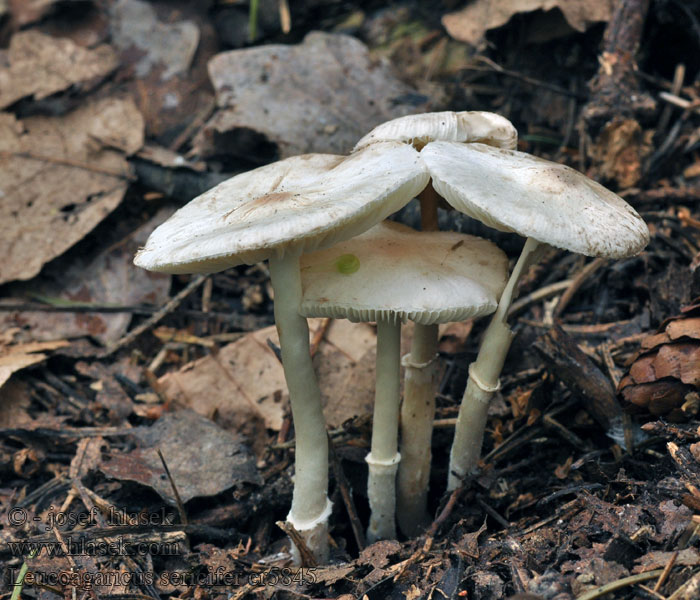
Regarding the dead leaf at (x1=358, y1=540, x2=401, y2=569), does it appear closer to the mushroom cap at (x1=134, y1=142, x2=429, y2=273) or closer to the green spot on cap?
the green spot on cap

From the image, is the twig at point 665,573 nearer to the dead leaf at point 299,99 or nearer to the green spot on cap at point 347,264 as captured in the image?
the green spot on cap at point 347,264

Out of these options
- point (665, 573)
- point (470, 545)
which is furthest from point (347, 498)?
point (665, 573)

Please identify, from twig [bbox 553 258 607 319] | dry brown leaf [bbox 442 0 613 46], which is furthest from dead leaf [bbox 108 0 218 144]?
twig [bbox 553 258 607 319]

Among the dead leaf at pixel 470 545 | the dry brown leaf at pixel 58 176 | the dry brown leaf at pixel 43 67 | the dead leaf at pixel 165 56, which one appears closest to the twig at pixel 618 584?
the dead leaf at pixel 470 545

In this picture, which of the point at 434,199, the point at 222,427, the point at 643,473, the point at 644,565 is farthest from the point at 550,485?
the point at 222,427

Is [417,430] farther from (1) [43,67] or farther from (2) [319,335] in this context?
(1) [43,67]

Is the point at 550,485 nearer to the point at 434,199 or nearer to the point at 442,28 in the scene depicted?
the point at 434,199
